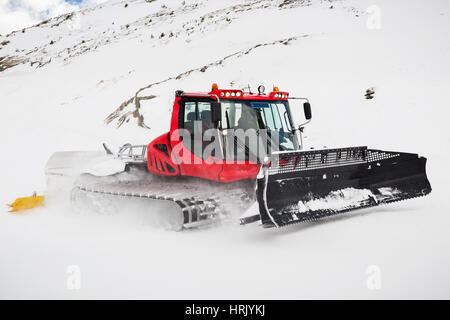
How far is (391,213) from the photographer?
18.9ft

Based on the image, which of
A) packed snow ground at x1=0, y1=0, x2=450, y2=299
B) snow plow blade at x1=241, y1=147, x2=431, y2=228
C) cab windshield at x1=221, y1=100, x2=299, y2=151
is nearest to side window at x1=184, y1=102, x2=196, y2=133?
cab windshield at x1=221, y1=100, x2=299, y2=151

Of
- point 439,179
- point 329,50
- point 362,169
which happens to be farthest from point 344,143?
point 329,50

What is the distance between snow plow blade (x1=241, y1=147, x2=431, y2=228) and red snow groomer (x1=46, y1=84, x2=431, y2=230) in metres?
0.01

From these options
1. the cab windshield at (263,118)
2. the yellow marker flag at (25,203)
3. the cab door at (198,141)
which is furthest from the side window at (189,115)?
the yellow marker flag at (25,203)

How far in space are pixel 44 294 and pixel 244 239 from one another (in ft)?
7.63

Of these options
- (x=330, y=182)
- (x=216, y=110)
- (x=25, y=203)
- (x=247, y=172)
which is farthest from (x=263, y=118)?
(x=25, y=203)

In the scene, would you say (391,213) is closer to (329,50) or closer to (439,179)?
(439,179)

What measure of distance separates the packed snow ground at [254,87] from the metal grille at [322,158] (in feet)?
2.61

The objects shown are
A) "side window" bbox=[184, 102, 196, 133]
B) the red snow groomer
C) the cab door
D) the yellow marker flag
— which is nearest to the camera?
the red snow groomer

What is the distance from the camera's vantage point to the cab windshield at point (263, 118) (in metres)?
5.85

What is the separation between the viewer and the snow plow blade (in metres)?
4.77

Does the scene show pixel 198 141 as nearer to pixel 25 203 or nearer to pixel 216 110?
pixel 216 110

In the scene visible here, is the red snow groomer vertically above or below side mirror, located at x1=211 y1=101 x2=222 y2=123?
below

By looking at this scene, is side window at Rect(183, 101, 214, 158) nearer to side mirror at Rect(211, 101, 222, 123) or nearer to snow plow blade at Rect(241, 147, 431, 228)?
side mirror at Rect(211, 101, 222, 123)
